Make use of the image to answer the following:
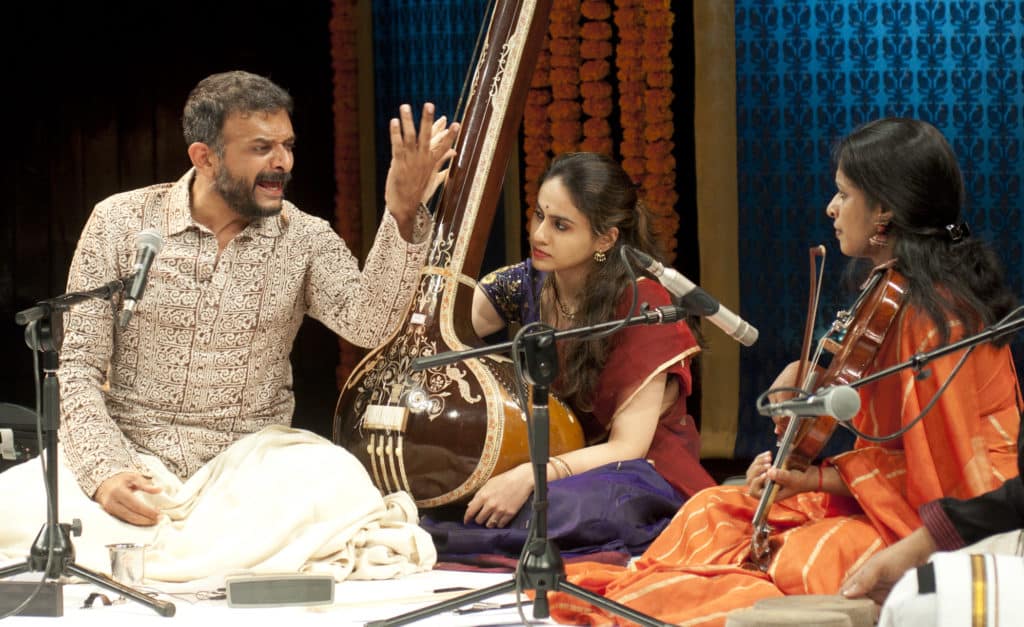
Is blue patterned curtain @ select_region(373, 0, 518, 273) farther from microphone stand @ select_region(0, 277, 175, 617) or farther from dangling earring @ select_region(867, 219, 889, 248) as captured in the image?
microphone stand @ select_region(0, 277, 175, 617)

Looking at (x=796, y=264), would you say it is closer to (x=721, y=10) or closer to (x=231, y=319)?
(x=721, y=10)

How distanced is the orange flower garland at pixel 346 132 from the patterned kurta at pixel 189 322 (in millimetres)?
2609

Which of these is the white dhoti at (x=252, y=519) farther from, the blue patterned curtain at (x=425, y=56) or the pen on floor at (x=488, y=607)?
the blue patterned curtain at (x=425, y=56)

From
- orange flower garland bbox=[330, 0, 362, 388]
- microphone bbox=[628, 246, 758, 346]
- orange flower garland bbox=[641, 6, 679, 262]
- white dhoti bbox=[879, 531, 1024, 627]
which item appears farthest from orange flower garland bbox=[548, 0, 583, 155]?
white dhoti bbox=[879, 531, 1024, 627]

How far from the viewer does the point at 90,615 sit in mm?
3578

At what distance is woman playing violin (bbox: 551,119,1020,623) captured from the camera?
3258 mm

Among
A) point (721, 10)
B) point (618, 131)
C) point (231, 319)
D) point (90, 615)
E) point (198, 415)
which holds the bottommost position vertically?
point (90, 615)

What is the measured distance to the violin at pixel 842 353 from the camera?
3.27 m

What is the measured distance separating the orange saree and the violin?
58mm

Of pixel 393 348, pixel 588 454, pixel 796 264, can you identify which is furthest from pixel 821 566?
pixel 796 264

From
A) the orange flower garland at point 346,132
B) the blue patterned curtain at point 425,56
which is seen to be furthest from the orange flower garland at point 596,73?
the orange flower garland at point 346,132

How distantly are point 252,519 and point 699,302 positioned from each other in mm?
1665

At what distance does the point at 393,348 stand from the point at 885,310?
1.72m

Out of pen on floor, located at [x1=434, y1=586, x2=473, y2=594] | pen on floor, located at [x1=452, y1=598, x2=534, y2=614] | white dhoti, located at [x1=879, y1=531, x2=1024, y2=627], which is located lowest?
pen on floor, located at [x1=434, y1=586, x2=473, y2=594]
